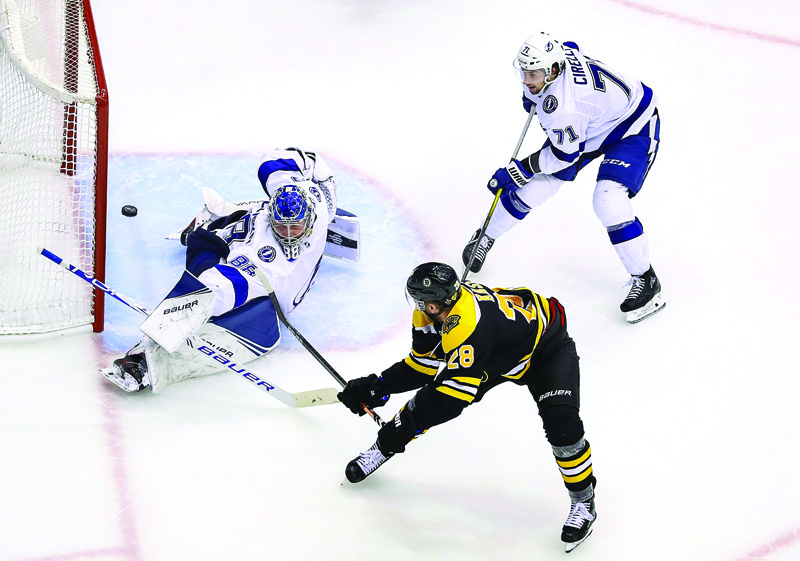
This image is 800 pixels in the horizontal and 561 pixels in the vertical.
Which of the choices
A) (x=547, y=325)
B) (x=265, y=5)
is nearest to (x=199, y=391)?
(x=547, y=325)

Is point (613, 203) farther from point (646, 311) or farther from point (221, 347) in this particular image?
point (221, 347)

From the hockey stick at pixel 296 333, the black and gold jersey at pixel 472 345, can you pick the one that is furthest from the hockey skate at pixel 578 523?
the hockey stick at pixel 296 333

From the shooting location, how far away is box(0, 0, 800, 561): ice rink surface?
3352 millimetres

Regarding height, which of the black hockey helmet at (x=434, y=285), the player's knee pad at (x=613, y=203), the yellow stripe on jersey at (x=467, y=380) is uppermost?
the black hockey helmet at (x=434, y=285)

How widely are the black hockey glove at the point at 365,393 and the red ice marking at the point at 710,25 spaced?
4467 millimetres

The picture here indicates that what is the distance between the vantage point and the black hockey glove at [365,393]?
3441 mm

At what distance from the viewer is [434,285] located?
9.87ft

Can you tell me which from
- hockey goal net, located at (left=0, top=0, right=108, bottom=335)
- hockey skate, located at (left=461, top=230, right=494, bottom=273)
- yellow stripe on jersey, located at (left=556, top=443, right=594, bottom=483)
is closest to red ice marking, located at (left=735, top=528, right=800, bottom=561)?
yellow stripe on jersey, located at (left=556, top=443, right=594, bottom=483)

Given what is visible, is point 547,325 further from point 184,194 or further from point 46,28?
point 46,28

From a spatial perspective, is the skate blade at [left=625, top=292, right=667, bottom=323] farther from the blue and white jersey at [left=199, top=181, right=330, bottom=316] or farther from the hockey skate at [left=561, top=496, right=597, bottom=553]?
the blue and white jersey at [left=199, top=181, right=330, bottom=316]

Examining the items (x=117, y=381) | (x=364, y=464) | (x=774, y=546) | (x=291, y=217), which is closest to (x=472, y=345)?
(x=364, y=464)

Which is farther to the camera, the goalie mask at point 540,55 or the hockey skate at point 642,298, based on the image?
the hockey skate at point 642,298

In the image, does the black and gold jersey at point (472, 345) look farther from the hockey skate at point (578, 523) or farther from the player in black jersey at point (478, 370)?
the hockey skate at point (578, 523)

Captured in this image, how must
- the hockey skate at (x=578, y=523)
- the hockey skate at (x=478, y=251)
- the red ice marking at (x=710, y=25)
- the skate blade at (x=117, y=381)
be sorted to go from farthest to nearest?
1. the red ice marking at (x=710, y=25)
2. the hockey skate at (x=478, y=251)
3. the skate blade at (x=117, y=381)
4. the hockey skate at (x=578, y=523)
